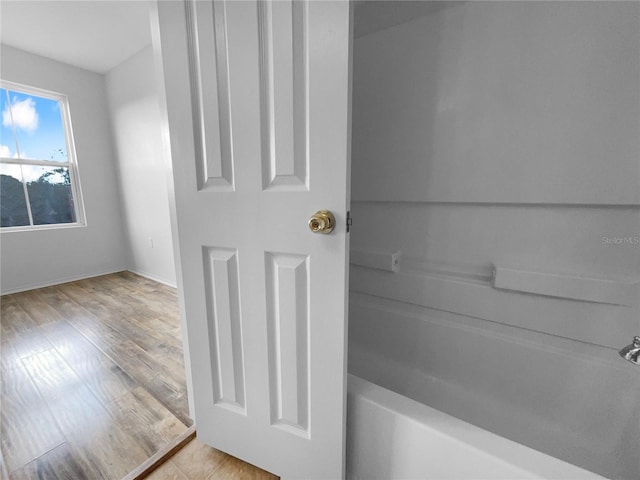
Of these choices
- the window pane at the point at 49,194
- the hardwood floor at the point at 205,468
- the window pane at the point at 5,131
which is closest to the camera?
the hardwood floor at the point at 205,468

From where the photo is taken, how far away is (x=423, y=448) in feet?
2.33

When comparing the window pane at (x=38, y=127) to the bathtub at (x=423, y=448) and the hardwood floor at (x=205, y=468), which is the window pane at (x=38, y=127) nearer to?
the hardwood floor at (x=205, y=468)

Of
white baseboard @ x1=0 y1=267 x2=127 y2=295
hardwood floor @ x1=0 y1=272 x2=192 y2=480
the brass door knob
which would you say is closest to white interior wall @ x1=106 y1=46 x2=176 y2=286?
white baseboard @ x1=0 y1=267 x2=127 y2=295

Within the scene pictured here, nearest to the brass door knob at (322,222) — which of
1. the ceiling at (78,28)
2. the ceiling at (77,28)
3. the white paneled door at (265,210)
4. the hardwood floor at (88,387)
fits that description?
the white paneled door at (265,210)

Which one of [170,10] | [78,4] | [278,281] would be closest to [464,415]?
[278,281]

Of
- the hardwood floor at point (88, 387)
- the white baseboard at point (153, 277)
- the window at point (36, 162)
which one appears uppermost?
the window at point (36, 162)

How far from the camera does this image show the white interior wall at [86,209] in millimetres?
2742

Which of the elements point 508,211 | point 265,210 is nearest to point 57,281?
point 265,210

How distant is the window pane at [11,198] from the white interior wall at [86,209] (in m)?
0.16

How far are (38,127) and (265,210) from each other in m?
3.81

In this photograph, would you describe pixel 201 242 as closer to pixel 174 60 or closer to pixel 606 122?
pixel 174 60

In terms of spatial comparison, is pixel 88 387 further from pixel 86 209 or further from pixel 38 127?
pixel 38 127

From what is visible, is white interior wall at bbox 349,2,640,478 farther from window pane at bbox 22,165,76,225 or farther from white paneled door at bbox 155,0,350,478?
window pane at bbox 22,165,76,225

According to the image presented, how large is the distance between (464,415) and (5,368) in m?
2.58
